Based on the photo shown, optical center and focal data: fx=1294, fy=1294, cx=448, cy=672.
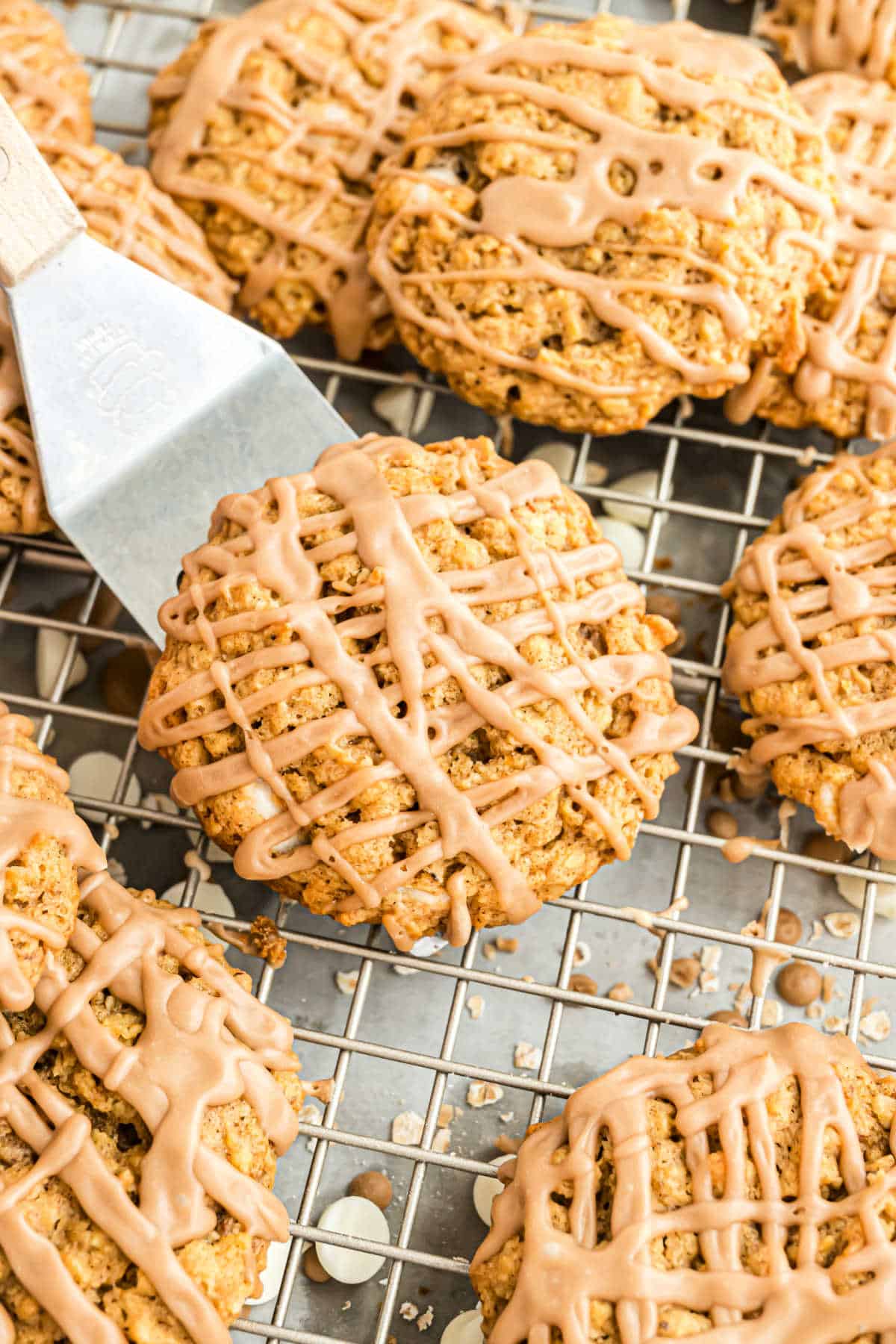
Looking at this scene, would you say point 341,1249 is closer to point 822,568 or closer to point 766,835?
point 766,835

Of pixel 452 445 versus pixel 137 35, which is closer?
pixel 452 445

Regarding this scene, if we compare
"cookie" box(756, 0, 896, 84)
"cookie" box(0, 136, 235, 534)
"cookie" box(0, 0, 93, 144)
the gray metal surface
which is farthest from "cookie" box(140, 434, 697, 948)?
"cookie" box(756, 0, 896, 84)

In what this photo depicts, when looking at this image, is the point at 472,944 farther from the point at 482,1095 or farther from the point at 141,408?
the point at 141,408

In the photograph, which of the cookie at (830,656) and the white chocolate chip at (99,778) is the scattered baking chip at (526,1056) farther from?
the white chocolate chip at (99,778)

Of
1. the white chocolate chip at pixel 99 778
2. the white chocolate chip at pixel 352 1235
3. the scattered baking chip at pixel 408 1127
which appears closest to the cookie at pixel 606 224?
the white chocolate chip at pixel 99 778

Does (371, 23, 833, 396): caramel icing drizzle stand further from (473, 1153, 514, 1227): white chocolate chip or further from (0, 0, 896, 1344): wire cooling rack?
(473, 1153, 514, 1227): white chocolate chip

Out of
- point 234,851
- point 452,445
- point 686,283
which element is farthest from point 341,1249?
point 686,283

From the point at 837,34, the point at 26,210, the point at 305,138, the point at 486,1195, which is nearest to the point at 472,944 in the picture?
the point at 486,1195
